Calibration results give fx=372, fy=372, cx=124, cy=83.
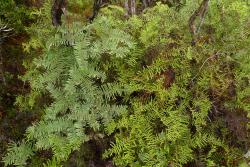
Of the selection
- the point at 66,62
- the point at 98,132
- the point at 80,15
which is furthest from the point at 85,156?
the point at 80,15

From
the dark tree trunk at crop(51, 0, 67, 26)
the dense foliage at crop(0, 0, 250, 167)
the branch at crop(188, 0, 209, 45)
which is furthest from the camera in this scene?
the dark tree trunk at crop(51, 0, 67, 26)

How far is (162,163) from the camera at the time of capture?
12.6 feet

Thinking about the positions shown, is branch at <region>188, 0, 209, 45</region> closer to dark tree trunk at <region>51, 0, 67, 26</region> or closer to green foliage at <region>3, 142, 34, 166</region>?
dark tree trunk at <region>51, 0, 67, 26</region>

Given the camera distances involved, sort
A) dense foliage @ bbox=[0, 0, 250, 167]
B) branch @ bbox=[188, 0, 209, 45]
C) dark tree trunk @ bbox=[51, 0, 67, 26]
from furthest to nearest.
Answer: dark tree trunk @ bbox=[51, 0, 67, 26] < branch @ bbox=[188, 0, 209, 45] < dense foliage @ bbox=[0, 0, 250, 167]

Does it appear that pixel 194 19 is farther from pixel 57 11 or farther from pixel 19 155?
pixel 19 155

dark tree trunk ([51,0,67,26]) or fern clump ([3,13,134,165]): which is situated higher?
dark tree trunk ([51,0,67,26])

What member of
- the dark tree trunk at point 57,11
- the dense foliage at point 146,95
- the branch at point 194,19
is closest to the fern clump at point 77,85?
the dense foliage at point 146,95

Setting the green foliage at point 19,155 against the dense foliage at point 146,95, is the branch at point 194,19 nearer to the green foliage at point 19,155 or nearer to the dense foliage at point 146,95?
the dense foliage at point 146,95

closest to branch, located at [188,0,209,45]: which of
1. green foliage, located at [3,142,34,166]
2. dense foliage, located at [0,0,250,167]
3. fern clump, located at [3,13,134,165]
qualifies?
dense foliage, located at [0,0,250,167]

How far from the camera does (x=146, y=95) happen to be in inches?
160

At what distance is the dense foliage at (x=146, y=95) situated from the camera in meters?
3.92

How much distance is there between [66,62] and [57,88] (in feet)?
1.00

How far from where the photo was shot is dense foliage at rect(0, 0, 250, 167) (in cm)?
392

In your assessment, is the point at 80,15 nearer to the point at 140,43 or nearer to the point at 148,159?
the point at 140,43
